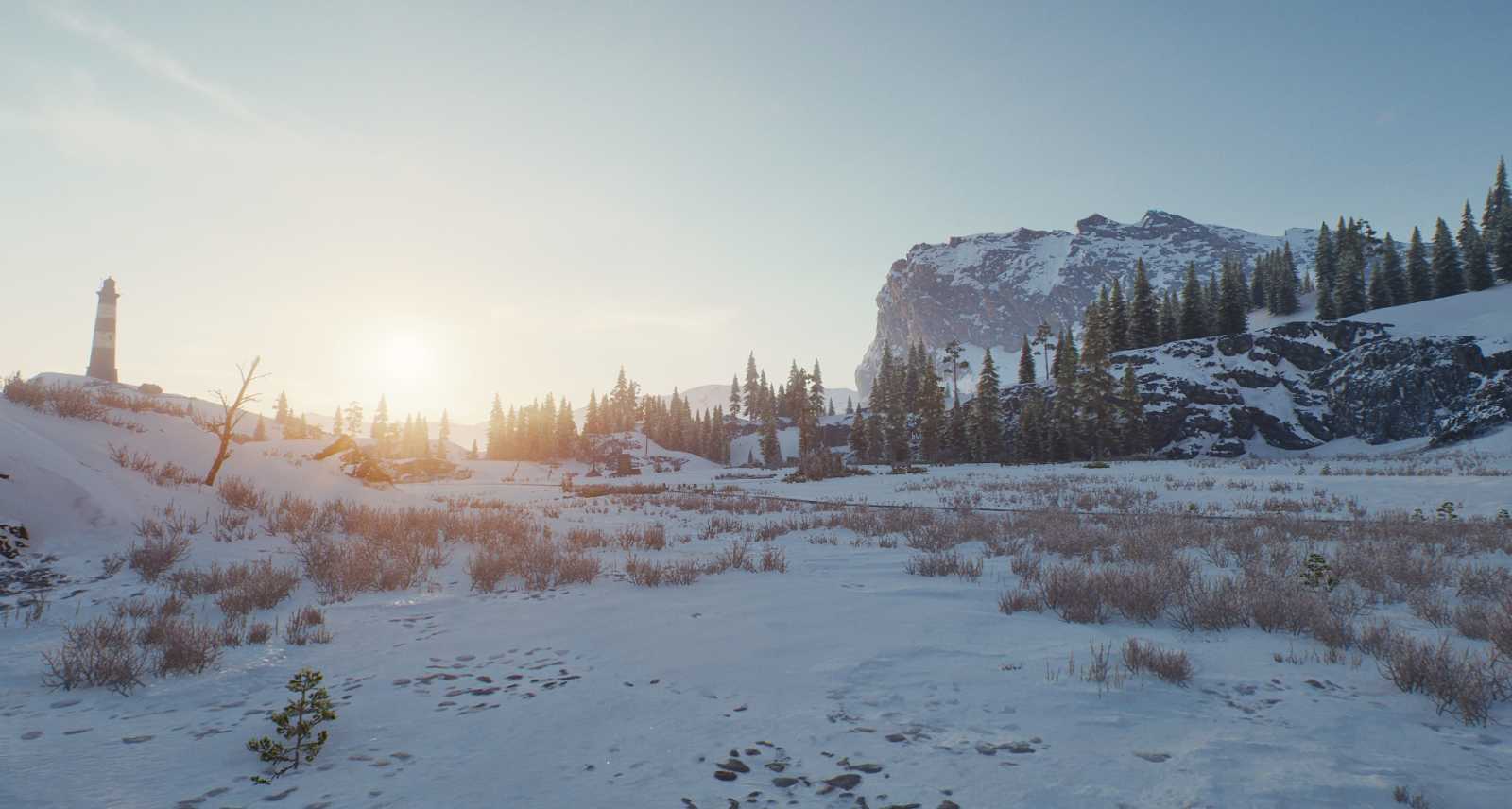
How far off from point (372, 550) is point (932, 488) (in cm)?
2316

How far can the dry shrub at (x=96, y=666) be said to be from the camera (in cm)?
A: 432

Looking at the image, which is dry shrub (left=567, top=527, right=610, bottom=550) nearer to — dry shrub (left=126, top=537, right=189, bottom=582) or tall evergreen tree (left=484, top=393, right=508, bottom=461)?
dry shrub (left=126, top=537, right=189, bottom=582)

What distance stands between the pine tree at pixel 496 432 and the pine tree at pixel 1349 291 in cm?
11744

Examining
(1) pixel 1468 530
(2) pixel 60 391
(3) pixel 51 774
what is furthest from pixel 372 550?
(1) pixel 1468 530

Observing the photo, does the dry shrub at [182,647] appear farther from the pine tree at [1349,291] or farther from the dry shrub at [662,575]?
the pine tree at [1349,291]

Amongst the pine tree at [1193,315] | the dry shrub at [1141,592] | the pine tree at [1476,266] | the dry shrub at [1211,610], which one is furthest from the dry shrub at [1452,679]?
the pine tree at [1476,266]

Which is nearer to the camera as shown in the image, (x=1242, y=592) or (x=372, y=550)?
(x=1242, y=592)

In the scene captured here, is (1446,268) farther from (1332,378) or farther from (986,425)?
(986,425)

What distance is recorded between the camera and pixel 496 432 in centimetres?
11344

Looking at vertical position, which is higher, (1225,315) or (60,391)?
(1225,315)

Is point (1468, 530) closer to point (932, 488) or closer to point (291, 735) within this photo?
point (291, 735)

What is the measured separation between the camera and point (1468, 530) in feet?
34.2

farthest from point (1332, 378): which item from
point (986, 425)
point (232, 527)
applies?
point (232, 527)

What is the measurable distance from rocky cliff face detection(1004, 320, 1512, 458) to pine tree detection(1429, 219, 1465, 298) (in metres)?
19.0
